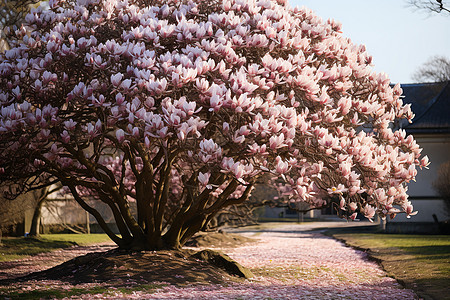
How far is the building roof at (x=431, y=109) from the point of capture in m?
32.3

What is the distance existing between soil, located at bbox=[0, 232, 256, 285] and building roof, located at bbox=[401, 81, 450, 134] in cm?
2306

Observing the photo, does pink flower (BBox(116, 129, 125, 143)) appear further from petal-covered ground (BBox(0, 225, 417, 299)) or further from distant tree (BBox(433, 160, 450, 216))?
distant tree (BBox(433, 160, 450, 216))

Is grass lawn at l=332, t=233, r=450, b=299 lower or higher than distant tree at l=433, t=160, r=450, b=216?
lower

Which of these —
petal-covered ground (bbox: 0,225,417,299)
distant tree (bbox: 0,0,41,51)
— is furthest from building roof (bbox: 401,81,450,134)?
distant tree (bbox: 0,0,41,51)

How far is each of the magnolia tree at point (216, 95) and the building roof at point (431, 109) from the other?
22.9 metres

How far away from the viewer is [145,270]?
10594mm

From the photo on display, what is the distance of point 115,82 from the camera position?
339 inches

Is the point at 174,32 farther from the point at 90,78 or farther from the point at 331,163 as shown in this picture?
the point at 331,163

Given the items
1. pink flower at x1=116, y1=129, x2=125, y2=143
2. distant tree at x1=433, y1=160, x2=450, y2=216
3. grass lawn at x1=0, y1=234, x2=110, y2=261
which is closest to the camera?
pink flower at x1=116, y1=129, x2=125, y2=143

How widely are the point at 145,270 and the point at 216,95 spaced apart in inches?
171

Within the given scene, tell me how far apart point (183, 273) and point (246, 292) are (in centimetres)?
164

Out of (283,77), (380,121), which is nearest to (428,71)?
(380,121)

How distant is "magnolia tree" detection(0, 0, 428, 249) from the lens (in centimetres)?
834

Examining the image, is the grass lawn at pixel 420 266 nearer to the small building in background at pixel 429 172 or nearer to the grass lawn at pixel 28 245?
the small building in background at pixel 429 172
